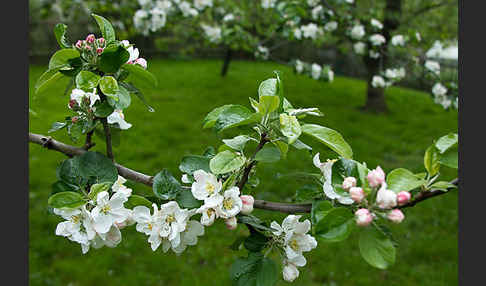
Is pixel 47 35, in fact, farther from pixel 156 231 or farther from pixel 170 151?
pixel 156 231

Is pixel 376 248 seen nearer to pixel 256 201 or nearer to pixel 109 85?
pixel 256 201

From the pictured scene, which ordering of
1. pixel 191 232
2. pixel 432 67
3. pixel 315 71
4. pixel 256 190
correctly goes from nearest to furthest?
pixel 191 232 < pixel 432 67 < pixel 315 71 < pixel 256 190

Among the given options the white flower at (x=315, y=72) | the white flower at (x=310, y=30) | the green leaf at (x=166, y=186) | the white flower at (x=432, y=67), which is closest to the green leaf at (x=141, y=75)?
the green leaf at (x=166, y=186)

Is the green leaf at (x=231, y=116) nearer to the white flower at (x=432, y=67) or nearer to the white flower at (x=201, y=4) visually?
the white flower at (x=201, y=4)

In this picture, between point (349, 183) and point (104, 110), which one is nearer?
point (349, 183)

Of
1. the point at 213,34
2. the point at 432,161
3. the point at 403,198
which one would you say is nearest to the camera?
the point at 403,198

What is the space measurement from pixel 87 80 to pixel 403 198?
648 mm

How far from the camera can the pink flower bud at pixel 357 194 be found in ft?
2.34

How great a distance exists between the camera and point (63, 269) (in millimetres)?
3182

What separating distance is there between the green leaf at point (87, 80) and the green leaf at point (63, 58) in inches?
2.8

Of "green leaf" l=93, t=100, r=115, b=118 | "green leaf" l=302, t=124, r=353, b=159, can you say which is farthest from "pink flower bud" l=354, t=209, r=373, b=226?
"green leaf" l=93, t=100, r=115, b=118

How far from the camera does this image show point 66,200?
82cm

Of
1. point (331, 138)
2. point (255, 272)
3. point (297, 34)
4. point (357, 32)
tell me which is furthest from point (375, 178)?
point (357, 32)

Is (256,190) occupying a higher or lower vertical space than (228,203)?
lower
